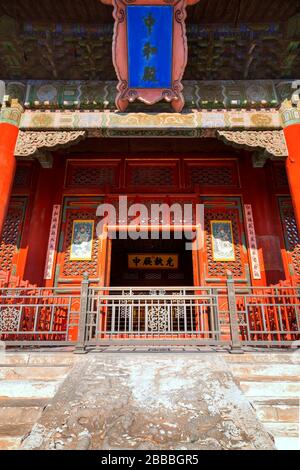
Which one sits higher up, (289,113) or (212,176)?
(289,113)

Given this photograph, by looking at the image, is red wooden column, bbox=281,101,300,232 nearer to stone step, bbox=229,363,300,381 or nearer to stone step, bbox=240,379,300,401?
stone step, bbox=229,363,300,381

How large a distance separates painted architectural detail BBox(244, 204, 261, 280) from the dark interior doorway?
429 cm

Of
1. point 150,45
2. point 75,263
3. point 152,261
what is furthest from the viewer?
point 152,261

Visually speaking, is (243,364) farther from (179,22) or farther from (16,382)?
(179,22)

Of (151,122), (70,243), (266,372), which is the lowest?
(266,372)

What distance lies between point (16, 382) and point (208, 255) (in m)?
4.27

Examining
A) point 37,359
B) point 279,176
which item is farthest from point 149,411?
point 279,176

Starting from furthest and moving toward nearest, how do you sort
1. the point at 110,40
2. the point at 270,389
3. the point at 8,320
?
A: the point at 110,40, the point at 8,320, the point at 270,389

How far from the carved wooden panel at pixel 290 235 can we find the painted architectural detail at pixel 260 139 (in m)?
1.67

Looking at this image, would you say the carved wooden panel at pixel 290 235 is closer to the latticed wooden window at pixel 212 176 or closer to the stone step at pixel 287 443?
the latticed wooden window at pixel 212 176

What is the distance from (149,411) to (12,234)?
204 inches

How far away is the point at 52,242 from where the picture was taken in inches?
245

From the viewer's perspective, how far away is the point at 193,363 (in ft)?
10.2

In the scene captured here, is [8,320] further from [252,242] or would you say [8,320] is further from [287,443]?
[252,242]
